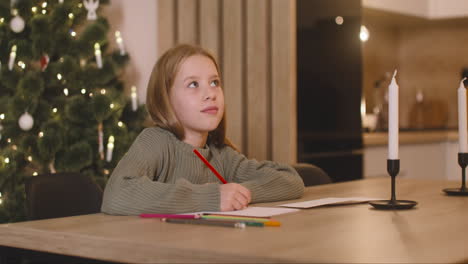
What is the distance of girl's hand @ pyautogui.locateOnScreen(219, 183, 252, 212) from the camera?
1.55m

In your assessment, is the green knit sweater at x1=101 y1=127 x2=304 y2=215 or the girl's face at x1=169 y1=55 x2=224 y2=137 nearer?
the green knit sweater at x1=101 y1=127 x2=304 y2=215

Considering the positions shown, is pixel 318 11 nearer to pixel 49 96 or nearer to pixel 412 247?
pixel 49 96

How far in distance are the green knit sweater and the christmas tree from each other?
4.20 ft

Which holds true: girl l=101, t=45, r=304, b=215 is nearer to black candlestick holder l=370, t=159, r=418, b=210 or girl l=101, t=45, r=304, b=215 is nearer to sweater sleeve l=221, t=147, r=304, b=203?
sweater sleeve l=221, t=147, r=304, b=203

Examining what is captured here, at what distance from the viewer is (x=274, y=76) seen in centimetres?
349

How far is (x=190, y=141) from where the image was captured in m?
2.02

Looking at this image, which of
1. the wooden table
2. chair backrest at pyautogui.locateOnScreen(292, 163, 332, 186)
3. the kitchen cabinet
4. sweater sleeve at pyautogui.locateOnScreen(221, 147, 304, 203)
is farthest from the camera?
the kitchen cabinet

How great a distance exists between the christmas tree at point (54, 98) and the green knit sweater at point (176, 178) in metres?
1.28

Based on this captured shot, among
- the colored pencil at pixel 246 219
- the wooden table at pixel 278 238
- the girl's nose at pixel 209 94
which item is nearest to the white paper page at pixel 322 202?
the wooden table at pixel 278 238

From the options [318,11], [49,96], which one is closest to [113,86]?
[49,96]

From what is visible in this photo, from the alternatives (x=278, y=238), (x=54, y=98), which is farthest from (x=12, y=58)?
(x=278, y=238)

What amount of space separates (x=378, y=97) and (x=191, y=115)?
3296 mm

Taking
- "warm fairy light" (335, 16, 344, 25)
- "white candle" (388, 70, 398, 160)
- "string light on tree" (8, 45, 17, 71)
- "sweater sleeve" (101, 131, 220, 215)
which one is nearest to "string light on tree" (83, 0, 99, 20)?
"string light on tree" (8, 45, 17, 71)

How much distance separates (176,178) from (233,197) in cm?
41
